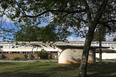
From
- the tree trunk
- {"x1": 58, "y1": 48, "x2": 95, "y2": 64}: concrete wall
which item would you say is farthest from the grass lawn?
{"x1": 58, "y1": 48, "x2": 95, "y2": 64}: concrete wall

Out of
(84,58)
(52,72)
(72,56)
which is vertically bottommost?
(52,72)

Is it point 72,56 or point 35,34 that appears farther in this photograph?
point 72,56

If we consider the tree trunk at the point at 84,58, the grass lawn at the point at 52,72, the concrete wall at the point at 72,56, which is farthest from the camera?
the concrete wall at the point at 72,56

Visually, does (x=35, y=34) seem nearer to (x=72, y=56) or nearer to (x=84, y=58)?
(x=84, y=58)

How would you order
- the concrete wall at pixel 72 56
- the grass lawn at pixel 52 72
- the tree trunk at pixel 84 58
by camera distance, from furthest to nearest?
the concrete wall at pixel 72 56, the grass lawn at pixel 52 72, the tree trunk at pixel 84 58

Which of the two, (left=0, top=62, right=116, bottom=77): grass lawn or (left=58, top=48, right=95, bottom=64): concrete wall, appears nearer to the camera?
(left=0, top=62, right=116, bottom=77): grass lawn

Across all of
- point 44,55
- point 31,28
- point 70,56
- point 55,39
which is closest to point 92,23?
point 55,39

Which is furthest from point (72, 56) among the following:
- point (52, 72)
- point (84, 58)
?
point (84, 58)

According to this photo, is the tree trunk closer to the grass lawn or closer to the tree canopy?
the grass lawn

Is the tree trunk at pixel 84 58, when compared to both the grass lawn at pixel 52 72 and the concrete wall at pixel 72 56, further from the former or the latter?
the concrete wall at pixel 72 56

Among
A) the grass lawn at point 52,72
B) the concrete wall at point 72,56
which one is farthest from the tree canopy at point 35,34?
the concrete wall at point 72,56

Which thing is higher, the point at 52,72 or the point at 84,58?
the point at 84,58

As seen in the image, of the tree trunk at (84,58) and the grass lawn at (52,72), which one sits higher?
the tree trunk at (84,58)

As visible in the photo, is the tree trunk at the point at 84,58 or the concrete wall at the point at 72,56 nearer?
the tree trunk at the point at 84,58
